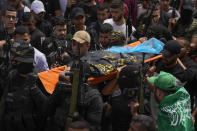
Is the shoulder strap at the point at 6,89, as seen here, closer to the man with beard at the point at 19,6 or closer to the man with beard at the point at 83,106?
the man with beard at the point at 83,106

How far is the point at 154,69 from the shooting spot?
5.58 metres

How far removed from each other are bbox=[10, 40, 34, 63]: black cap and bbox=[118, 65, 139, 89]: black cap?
128cm

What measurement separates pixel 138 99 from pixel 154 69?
3.20ft

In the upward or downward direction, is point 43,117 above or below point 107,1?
below

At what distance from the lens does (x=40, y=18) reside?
771cm

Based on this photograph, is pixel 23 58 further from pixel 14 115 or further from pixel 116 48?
pixel 116 48

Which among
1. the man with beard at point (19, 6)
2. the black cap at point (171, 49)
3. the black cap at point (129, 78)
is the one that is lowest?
the black cap at point (129, 78)

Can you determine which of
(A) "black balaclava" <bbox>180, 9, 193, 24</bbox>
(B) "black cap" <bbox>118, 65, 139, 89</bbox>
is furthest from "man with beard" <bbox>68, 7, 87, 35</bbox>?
(B) "black cap" <bbox>118, 65, 139, 89</bbox>

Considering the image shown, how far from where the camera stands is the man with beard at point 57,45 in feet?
20.4

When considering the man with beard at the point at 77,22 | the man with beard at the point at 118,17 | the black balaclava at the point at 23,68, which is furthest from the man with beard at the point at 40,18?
the black balaclava at the point at 23,68

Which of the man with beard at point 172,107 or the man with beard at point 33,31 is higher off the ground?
the man with beard at point 33,31

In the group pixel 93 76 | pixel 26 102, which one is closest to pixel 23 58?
pixel 26 102

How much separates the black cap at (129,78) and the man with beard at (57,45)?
1.56m

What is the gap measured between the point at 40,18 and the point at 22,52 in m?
2.63
